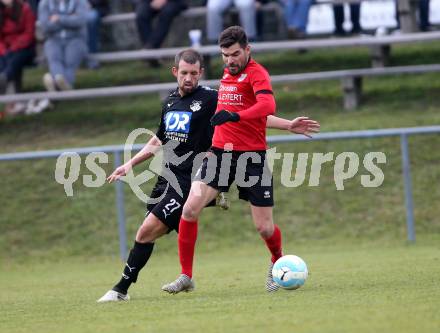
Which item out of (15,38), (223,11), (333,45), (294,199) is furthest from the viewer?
(223,11)

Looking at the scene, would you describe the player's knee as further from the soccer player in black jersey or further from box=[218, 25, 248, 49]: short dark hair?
box=[218, 25, 248, 49]: short dark hair

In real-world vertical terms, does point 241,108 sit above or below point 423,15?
above

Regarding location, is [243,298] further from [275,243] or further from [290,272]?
[275,243]

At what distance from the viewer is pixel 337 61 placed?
18.2 meters

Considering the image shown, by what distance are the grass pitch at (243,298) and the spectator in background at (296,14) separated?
5.79 metres

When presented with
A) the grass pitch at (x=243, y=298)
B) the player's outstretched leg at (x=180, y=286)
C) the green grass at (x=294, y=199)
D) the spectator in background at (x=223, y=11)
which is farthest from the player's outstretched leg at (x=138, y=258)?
the spectator in background at (x=223, y=11)

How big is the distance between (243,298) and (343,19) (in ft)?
36.4

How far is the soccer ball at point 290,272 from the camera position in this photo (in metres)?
7.85

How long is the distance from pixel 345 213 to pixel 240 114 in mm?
5925

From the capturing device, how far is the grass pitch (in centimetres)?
606

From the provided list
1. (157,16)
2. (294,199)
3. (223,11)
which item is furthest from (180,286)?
(157,16)

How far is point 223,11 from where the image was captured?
56.0 ft

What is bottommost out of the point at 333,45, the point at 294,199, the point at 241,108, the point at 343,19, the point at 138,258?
the point at 294,199

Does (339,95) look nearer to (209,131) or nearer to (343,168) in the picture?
(343,168)
